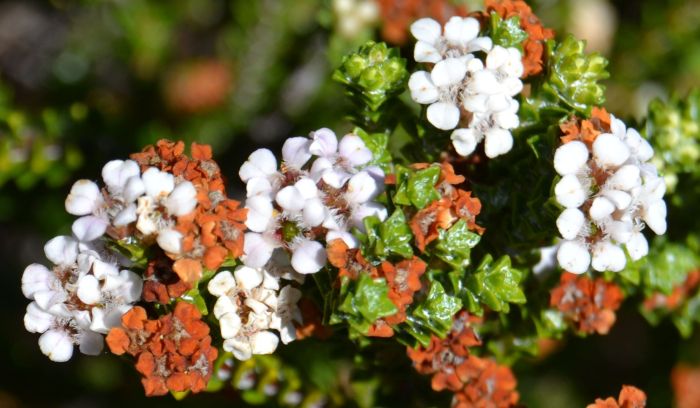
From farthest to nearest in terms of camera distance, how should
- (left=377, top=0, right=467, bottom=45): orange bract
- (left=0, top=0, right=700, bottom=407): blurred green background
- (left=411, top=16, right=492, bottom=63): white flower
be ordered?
1. (left=0, top=0, right=700, bottom=407): blurred green background
2. (left=377, top=0, right=467, bottom=45): orange bract
3. (left=411, top=16, right=492, bottom=63): white flower

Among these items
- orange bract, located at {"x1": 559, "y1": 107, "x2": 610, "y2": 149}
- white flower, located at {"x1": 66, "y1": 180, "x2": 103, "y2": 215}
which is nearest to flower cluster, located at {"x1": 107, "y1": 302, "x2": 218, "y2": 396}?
white flower, located at {"x1": 66, "y1": 180, "x2": 103, "y2": 215}

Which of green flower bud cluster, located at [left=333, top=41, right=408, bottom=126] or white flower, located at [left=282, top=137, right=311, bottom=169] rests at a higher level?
green flower bud cluster, located at [left=333, top=41, right=408, bottom=126]

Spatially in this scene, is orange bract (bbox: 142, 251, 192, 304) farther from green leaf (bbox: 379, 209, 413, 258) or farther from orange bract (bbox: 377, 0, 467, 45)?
orange bract (bbox: 377, 0, 467, 45)

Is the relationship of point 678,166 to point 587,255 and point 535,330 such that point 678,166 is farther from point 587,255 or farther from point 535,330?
point 587,255

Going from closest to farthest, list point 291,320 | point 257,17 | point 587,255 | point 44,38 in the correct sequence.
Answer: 1. point 587,255
2. point 291,320
3. point 257,17
4. point 44,38

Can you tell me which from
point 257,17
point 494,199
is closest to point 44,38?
point 257,17

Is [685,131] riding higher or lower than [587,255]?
lower
